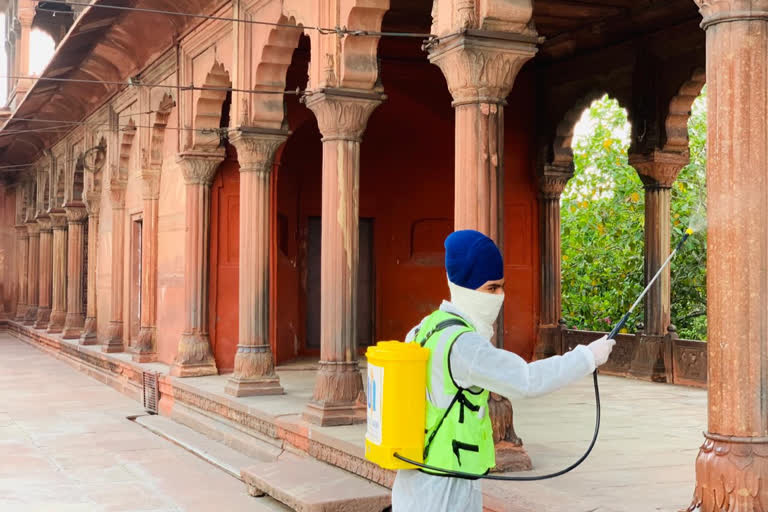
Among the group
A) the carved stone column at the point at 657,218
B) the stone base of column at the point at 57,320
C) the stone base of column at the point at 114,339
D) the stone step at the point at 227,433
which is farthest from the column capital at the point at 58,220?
the carved stone column at the point at 657,218

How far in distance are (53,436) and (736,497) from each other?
8187mm

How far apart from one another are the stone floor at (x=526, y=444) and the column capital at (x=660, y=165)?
236cm

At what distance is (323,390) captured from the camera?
8.11m

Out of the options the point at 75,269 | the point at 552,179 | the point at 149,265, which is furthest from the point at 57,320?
the point at 552,179

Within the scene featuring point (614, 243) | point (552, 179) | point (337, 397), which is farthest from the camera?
point (614, 243)

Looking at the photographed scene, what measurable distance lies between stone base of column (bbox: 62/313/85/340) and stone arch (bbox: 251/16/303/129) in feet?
38.9

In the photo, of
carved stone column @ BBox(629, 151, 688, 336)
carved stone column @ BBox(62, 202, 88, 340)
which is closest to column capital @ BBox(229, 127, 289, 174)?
carved stone column @ BBox(629, 151, 688, 336)

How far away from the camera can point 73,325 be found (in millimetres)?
20672

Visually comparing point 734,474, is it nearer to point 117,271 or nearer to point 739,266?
point 739,266

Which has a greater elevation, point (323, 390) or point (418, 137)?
point (418, 137)

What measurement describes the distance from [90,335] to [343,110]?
11.6 m

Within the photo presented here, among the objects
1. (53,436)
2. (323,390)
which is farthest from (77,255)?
(323,390)

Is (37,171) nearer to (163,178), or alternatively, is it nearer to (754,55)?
(163,178)

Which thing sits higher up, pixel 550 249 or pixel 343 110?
pixel 343 110
